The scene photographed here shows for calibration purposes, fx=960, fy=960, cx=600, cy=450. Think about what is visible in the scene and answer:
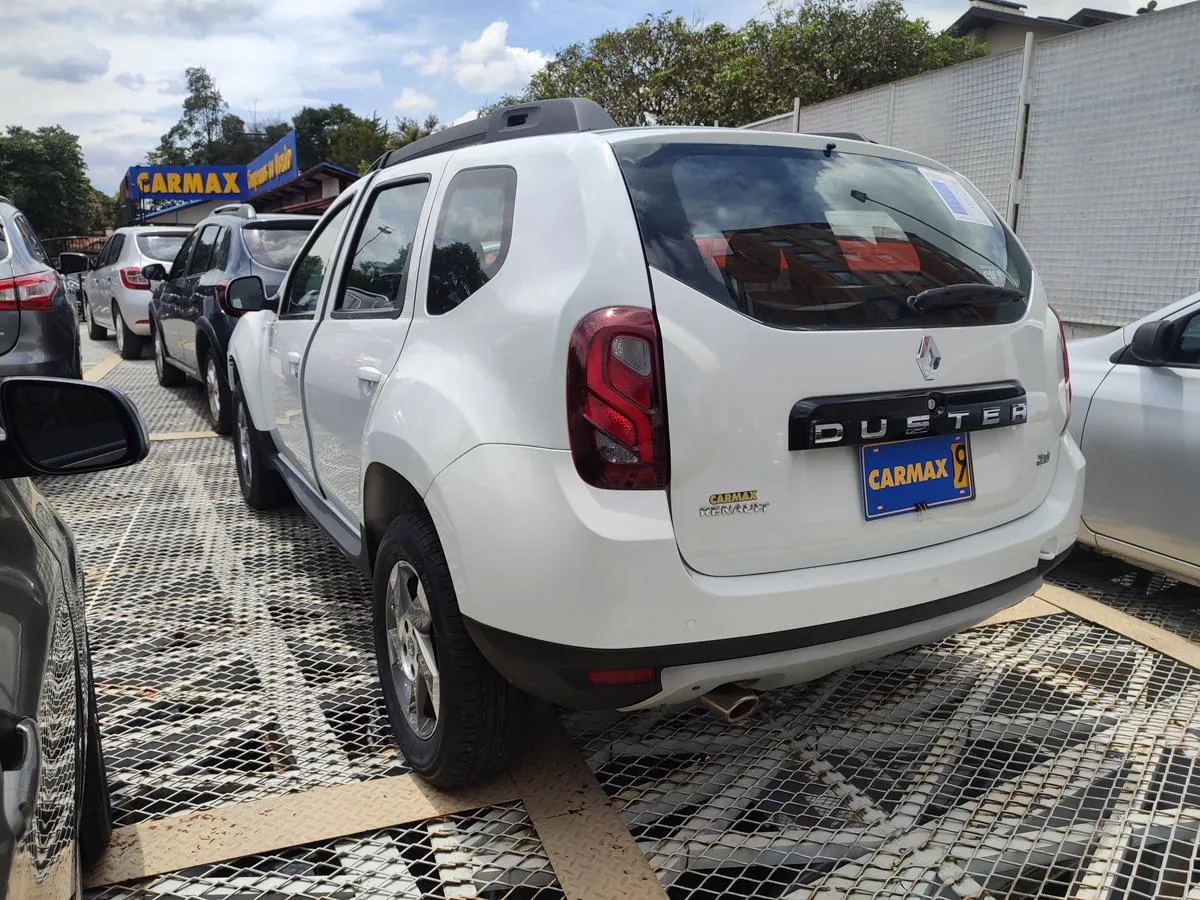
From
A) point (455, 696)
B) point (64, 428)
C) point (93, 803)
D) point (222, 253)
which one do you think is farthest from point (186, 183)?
point (64, 428)

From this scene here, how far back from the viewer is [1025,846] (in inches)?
91.5

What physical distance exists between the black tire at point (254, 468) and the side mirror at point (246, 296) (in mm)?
591

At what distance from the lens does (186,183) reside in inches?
1715

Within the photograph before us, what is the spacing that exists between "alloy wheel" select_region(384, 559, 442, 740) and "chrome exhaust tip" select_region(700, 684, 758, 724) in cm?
68

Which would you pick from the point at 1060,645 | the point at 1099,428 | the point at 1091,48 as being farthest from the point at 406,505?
the point at 1091,48

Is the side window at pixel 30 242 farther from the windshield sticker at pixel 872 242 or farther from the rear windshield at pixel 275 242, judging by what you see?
the windshield sticker at pixel 872 242

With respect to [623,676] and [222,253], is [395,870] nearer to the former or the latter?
[623,676]

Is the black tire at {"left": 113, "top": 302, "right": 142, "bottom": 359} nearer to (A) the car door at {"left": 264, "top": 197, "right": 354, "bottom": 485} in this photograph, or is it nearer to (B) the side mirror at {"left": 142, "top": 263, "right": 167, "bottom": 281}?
(B) the side mirror at {"left": 142, "top": 263, "right": 167, "bottom": 281}

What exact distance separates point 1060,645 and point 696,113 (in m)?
23.7

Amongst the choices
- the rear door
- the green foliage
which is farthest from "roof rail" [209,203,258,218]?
the green foliage

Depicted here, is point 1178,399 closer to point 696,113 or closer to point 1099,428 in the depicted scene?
point 1099,428

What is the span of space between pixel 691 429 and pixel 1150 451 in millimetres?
2459

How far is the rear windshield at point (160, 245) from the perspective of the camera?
11320 millimetres

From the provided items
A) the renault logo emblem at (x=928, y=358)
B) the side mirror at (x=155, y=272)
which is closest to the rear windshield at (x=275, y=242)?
the side mirror at (x=155, y=272)
